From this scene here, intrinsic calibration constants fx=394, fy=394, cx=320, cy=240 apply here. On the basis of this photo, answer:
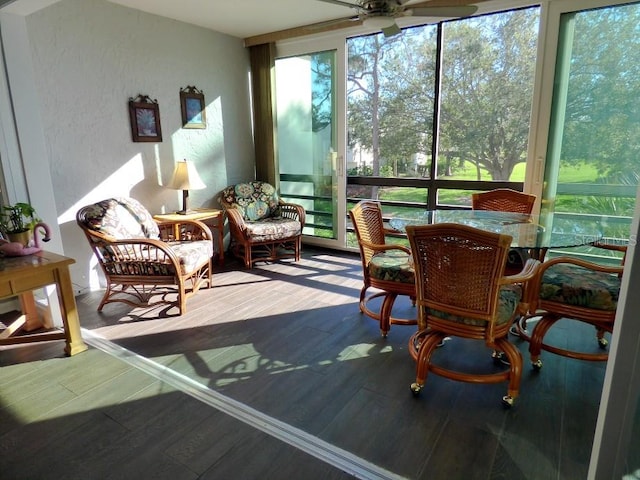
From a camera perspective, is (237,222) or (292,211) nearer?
(237,222)

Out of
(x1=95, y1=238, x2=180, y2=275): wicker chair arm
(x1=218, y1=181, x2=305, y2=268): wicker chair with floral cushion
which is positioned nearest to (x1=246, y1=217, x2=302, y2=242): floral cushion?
(x1=218, y1=181, x2=305, y2=268): wicker chair with floral cushion

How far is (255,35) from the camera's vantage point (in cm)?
464

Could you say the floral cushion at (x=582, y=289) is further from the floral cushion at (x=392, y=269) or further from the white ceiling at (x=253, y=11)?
the white ceiling at (x=253, y=11)

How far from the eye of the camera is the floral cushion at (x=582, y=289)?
2.01 m

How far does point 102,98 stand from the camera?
139 inches

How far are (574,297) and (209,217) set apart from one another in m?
3.19

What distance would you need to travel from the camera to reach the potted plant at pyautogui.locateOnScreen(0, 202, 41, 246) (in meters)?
2.42

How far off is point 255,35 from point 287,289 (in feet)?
10.1

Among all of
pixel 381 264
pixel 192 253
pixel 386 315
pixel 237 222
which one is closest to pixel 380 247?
pixel 381 264

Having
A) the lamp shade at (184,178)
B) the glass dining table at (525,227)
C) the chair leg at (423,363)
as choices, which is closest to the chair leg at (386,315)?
the glass dining table at (525,227)

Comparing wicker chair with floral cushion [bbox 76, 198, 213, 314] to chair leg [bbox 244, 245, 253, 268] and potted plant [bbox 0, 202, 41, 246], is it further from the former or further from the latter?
chair leg [bbox 244, 245, 253, 268]

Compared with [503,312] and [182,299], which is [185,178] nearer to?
[182,299]

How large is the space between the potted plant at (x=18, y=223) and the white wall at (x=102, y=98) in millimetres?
195

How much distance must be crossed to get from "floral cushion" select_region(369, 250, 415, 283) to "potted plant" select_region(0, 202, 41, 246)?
7.19ft
